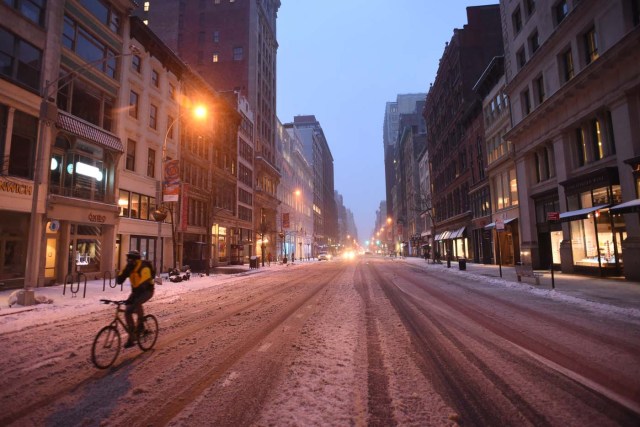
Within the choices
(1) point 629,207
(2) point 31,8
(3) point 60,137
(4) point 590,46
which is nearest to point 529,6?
(4) point 590,46

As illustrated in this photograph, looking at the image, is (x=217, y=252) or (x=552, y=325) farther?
(x=217, y=252)

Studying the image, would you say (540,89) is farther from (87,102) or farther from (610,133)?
(87,102)

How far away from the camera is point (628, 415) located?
12.6 ft

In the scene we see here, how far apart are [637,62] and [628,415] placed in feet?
63.1

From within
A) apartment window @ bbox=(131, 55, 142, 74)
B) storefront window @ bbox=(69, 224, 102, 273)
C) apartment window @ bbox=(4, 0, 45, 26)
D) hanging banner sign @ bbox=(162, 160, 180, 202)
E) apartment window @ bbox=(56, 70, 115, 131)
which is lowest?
storefront window @ bbox=(69, 224, 102, 273)

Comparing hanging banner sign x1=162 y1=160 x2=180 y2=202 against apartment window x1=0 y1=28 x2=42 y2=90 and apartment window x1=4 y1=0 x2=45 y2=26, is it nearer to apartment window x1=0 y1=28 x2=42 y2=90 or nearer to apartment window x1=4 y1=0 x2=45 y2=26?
apartment window x1=0 y1=28 x2=42 y2=90

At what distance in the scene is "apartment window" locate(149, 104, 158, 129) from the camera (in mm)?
29991

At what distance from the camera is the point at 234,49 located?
60.5m

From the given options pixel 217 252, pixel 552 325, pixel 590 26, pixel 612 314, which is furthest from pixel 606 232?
pixel 217 252

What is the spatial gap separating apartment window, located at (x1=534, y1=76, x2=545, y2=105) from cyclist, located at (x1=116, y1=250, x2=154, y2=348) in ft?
93.5

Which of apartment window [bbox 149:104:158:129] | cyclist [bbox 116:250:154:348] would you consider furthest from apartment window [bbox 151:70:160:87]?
cyclist [bbox 116:250:154:348]

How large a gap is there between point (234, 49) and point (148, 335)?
62164 mm

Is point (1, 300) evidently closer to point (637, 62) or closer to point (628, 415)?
point (628, 415)

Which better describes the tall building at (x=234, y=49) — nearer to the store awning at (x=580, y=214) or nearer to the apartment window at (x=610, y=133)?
the store awning at (x=580, y=214)
